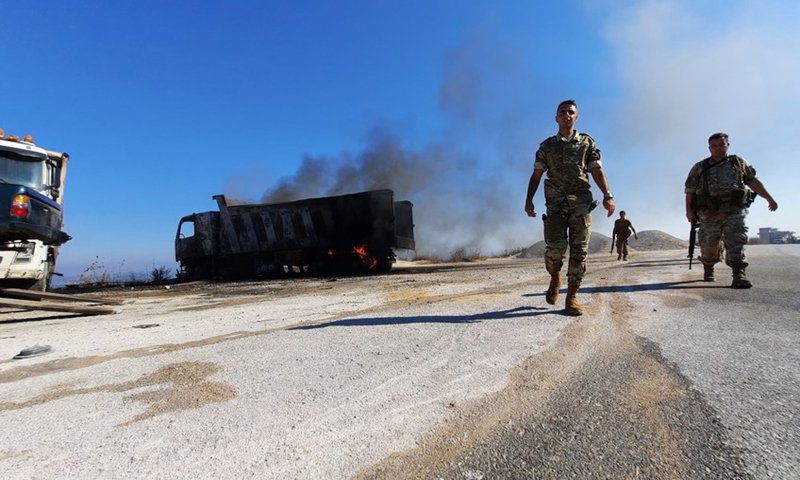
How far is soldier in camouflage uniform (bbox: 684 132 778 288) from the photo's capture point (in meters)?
5.02

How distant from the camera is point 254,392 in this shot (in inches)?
75.3

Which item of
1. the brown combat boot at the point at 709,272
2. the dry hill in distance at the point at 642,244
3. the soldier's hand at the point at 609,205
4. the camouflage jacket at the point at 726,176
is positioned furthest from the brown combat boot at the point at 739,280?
the dry hill in distance at the point at 642,244

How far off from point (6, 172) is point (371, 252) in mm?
9549

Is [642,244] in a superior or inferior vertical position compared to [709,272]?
superior

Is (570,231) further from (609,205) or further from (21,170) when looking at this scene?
(21,170)

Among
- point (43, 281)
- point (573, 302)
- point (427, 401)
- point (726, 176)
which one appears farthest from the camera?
point (43, 281)

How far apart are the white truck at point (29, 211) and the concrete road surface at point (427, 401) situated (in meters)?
2.48

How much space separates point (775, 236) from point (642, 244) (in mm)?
25039

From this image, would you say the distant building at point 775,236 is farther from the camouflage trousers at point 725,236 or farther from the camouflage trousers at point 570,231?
the camouflage trousers at point 570,231

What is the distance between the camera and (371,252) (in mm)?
14305

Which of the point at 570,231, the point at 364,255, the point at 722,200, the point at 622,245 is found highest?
the point at 722,200

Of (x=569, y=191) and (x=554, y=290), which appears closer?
(x=569, y=191)

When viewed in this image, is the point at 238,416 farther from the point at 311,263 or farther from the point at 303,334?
the point at 311,263

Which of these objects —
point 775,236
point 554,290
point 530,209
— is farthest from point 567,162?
point 775,236
